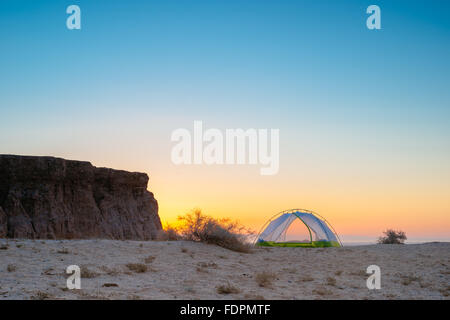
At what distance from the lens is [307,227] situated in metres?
22.9

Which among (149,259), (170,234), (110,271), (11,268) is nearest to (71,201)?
(170,234)

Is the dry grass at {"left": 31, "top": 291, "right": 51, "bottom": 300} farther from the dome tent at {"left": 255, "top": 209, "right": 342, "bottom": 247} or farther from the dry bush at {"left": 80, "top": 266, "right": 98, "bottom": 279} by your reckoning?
the dome tent at {"left": 255, "top": 209, "right": 342, "bottom": 247}

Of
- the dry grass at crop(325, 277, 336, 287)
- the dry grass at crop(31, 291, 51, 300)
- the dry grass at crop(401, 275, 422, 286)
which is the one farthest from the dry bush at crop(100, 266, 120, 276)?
the dry grass at crop(401, 275, 422, 286)

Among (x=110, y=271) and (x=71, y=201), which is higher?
(x=71, y=201)

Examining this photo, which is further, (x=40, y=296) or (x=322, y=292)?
(x=322, y=292)

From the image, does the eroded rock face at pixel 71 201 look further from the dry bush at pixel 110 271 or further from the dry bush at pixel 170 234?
the dry bush at pixel 110 271

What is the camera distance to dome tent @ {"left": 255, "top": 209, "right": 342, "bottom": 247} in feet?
74.1

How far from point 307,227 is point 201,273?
39.6ft

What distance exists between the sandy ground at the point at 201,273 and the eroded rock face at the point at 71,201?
17505mm

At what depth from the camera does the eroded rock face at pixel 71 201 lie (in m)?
30.5

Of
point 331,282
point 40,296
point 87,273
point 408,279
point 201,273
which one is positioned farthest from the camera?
point 408,279

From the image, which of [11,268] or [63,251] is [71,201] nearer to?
[63,251]

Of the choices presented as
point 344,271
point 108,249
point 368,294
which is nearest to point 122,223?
point 108,249
